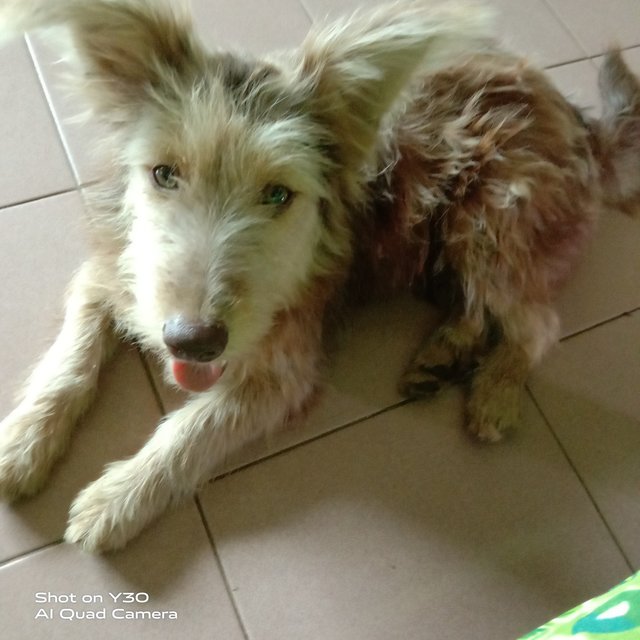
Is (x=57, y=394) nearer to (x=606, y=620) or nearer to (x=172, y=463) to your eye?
(x=172, y=463)

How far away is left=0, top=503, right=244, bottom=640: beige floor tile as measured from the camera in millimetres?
1655

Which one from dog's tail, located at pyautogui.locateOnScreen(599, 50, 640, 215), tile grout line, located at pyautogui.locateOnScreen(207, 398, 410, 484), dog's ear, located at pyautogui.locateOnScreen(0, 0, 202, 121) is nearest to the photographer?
dog's ear, located at pyautogui.locateOnScreen(0, 0, 202, 121)

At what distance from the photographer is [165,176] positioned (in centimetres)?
154

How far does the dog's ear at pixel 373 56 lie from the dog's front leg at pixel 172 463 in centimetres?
71

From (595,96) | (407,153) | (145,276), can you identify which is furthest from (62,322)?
(595,96)

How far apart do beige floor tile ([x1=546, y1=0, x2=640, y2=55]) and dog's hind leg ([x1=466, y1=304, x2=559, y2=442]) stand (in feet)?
4.66

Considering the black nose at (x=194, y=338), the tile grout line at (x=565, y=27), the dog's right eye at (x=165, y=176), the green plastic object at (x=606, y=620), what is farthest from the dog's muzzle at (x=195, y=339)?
the tile grout line at (x=565, y=27)

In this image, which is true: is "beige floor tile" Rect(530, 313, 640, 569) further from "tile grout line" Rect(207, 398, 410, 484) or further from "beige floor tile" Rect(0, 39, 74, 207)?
"beige floor tile" Rect(0, 39, 74, 207)

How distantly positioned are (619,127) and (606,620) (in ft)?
4.82

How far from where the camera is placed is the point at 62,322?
201 centimetres

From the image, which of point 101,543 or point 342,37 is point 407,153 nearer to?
point 342,37

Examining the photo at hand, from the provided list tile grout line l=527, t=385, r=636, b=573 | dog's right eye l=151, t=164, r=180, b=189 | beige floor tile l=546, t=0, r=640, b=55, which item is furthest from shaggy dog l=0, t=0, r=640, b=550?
beige floor tile l=546, t=0, r=640, b=55

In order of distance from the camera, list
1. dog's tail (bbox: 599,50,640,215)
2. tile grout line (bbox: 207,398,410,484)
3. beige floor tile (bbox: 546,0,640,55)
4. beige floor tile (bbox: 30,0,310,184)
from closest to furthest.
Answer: tile grout line (bbox: 207,398,410,484) → dog's tail (bbox: 599,50,640,215) → beige floor tile (bbox: 30,0,310,184) → beige floor tile (bbox: 546,0,640,55)

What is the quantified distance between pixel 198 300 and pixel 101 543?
680 millimetres
